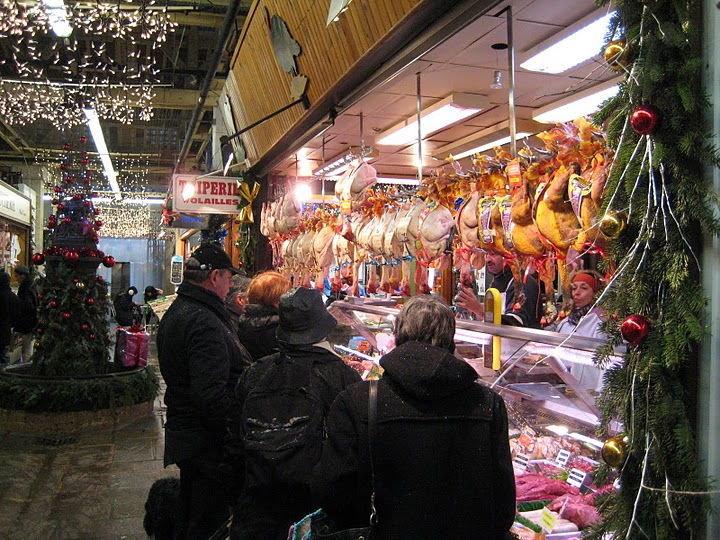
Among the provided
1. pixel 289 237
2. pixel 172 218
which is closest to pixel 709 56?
pixel 289 237

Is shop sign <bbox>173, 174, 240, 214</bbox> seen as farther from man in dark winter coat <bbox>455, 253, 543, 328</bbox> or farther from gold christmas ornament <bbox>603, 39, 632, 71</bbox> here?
gold christmas ornament <bbox>603, 39, 632, 71</bbox>

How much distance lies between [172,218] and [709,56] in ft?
45.1

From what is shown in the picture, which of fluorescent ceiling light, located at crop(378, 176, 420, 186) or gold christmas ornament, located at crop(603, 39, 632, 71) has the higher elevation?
fluorescent ceiling light, located at crop(378, 176, 420, 186)

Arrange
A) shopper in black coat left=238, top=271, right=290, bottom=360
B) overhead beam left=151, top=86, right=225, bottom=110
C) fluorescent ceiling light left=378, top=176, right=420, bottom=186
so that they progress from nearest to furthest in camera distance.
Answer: shopper in black coat left=238, top=271, right=290, bottom=360, fluorescent ceiling light left=378, top=176, right=420, bottom=186, overhead beam left=151, top=86, right=225, bottom=110

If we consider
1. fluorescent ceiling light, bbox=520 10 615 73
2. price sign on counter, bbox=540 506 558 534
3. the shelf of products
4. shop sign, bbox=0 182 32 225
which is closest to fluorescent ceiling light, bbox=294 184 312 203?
fluorescent ceiling light, bbox=520 10 615 73

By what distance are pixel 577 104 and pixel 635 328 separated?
12.7 feet

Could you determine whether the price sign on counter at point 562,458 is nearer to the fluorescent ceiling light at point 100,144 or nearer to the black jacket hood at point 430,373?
the black jacket hood at point 430,373

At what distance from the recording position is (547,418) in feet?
11.2

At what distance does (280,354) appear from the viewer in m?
2.97

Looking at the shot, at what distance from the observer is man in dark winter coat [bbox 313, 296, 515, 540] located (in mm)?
2115

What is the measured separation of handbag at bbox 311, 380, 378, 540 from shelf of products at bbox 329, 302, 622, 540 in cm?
72

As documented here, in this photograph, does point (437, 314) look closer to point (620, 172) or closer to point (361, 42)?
point (620, 172)

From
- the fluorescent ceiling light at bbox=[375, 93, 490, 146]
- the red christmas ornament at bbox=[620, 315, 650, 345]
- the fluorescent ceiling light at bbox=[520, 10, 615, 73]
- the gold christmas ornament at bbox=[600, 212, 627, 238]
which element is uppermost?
the fluorescent ceiling light at bbox=[520, 10, 615, 73]

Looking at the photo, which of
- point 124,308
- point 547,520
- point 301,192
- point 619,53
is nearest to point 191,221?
point 124,308
